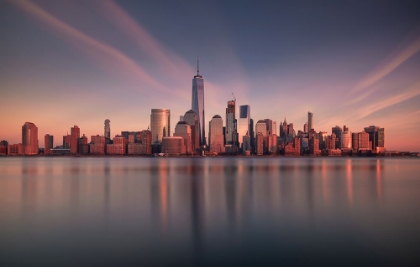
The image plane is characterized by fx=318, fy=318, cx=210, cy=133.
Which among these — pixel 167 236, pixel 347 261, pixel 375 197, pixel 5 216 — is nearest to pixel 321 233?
pixel 347 261

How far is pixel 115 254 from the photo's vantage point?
1669 cm

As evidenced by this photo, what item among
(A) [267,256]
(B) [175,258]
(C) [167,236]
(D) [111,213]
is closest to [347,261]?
(A) [267,256]

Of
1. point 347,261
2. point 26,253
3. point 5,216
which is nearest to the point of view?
point 347,261

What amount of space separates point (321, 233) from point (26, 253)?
17698 mm

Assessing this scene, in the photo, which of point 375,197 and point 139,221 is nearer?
point 139,221

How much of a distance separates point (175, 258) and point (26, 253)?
822 centimetres

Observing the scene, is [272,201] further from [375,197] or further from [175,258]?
[175,258]

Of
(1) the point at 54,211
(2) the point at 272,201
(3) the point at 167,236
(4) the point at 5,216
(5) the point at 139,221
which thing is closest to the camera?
(3) the point at 167,236

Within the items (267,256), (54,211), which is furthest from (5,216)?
(267,256)

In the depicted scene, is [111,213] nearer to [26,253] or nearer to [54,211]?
[54,211]

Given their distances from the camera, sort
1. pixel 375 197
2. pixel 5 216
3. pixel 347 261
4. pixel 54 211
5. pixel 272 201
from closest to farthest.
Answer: pixel 347 261 → pixel 5 216 → pixel 54 211 → pixel 272 201 → pixel 375 197

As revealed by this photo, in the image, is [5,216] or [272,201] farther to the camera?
[272,201]

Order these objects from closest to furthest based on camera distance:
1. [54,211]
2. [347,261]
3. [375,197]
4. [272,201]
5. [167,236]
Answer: [347,261] < [167,236] < [54,211] < [272,201] < [375,197]

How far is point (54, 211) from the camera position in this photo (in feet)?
94.0
